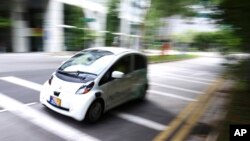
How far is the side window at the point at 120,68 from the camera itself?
765 cm

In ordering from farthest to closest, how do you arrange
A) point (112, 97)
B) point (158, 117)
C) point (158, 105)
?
point (158, 105), point (158, 117), point (112, 97)

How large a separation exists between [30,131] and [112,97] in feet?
7.29

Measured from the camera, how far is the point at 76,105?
22.6 feet

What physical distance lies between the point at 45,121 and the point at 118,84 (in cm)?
200

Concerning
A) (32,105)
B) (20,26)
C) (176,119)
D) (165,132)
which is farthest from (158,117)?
(20,26)

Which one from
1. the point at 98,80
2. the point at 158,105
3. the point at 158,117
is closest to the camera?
the point at 98,80

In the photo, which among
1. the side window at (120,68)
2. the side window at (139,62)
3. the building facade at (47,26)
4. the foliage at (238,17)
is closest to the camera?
the foliage at (238,17)

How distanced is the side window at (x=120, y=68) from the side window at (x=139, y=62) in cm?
45

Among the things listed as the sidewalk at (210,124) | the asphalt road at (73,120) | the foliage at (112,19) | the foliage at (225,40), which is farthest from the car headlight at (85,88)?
the foliage at (112,19)

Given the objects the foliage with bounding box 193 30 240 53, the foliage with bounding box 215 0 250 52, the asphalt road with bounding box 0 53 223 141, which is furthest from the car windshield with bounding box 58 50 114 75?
the foliage with bounding box 215 0 250 52

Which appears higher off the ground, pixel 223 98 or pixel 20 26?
pixel 20 26

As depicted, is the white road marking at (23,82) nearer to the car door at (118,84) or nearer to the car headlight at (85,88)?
the car door at (118,84)

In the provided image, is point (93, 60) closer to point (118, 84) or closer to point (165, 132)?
point (118, 84)

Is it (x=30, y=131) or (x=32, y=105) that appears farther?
(x=32, y=105)
